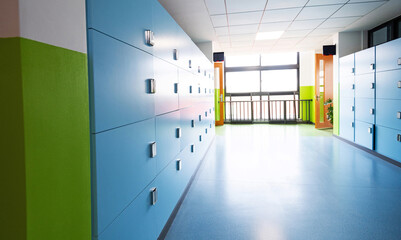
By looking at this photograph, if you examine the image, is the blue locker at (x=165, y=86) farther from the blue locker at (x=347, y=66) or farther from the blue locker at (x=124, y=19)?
the blue locker at (x=347, y=66)

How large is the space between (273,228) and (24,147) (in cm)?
187

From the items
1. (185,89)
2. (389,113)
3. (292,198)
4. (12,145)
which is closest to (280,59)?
(389,113)

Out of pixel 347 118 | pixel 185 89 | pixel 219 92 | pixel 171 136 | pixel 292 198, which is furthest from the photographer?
pixel 219 92

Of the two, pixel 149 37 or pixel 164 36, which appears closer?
pixel 149 37

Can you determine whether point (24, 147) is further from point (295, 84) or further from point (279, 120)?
point (295, 84)

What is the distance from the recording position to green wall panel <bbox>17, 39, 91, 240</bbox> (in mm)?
713

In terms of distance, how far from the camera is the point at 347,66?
513cm

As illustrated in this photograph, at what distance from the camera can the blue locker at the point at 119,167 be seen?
1.06 m

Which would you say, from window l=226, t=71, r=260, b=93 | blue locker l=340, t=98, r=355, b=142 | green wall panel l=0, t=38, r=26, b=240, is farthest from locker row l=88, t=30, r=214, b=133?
window l=226, t=71, r=260, b=93

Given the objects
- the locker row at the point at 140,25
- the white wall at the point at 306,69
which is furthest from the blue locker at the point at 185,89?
the white wall at the point at 306,69

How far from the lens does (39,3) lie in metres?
0.74

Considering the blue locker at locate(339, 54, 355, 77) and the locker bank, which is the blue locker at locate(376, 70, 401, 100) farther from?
the blue locker at locate(339, 54, 355, 77)

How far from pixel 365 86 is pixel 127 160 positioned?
179 inches

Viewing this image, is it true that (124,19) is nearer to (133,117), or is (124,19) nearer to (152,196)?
(133,117)
